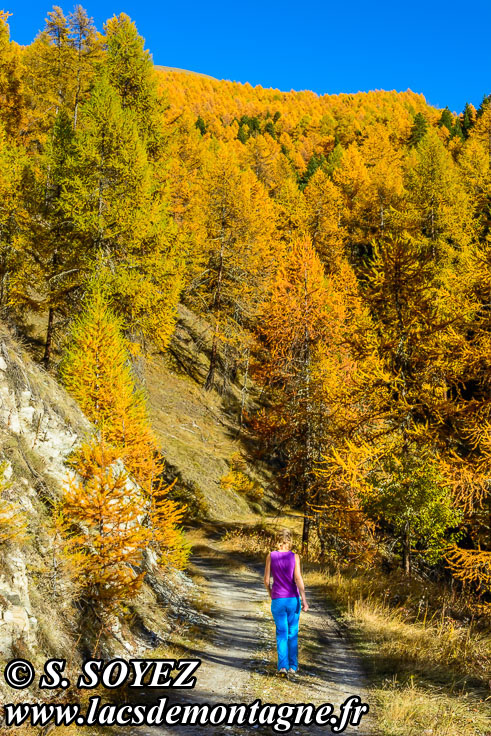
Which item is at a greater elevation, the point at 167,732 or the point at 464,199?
the point at 464,199

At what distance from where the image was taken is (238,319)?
2980 cm

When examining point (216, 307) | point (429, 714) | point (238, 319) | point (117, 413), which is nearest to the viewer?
point (429, 714)

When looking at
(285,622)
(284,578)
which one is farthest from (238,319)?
(285,622)

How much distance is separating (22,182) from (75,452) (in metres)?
15.4

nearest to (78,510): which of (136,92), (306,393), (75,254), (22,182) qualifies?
(306,393)

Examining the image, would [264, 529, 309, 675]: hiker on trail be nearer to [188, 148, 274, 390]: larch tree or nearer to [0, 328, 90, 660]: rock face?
[0, 328, 90, 660]: rock face

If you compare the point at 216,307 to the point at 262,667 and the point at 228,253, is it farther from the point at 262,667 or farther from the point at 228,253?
the point at 262,667

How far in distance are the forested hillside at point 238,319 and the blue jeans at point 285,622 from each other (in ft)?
7.78

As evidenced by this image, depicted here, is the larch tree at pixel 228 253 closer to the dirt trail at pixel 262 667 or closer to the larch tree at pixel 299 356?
the larch tree at pixel 299 356

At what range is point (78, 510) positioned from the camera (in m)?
7.08

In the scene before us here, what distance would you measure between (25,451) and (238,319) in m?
22.8

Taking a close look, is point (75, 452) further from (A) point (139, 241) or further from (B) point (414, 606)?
(A) point (139, 241)

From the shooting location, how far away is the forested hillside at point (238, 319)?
9.99 meters

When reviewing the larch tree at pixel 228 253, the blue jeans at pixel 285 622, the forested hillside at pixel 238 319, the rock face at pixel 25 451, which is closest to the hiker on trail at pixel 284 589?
the blue jeans at pixel 285 622
